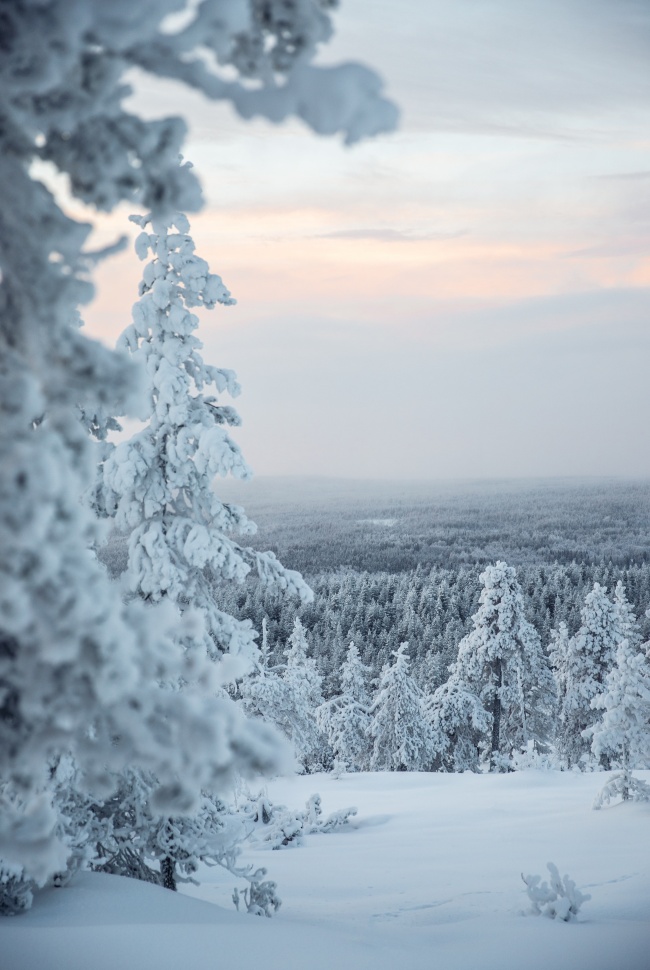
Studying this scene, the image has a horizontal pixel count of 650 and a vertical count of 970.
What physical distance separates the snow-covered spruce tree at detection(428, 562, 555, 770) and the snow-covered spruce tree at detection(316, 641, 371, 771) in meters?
6.23

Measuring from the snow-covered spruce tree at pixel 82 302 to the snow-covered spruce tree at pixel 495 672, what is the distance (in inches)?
1265

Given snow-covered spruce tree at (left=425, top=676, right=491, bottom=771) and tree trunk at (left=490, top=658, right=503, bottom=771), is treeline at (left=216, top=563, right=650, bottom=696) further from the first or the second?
tree trunk at (left=490, top=658, right=503, bottom=771)

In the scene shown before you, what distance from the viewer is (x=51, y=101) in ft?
8.21

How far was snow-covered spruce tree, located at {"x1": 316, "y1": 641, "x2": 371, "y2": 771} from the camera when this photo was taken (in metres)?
40.7

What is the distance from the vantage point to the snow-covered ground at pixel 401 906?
5.76 m

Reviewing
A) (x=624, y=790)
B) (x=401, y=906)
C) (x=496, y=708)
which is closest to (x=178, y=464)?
(x=401, y=906)

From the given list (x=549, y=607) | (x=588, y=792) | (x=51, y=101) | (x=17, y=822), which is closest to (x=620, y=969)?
(x=17, y=822)

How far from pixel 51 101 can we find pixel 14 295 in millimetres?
670

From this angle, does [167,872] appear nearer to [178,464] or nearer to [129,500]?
[129,500]

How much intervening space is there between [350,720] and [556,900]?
3439 cm

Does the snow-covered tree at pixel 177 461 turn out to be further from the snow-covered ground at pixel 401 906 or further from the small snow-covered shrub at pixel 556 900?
the small snow-covered shrub at pixel 556 900

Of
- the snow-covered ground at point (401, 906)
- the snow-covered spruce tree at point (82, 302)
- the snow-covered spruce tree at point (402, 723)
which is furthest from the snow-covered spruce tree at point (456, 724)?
the snow-covered spruce tree at point (82, 302)

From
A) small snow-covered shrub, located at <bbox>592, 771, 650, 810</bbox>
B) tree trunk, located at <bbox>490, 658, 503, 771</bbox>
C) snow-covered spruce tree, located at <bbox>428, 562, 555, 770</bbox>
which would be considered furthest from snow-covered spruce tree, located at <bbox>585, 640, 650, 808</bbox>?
small snow-covered shrub, located at <bbox>592, 771, 650, 810</bbox>

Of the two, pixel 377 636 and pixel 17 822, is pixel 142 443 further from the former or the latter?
pixel 377 636
